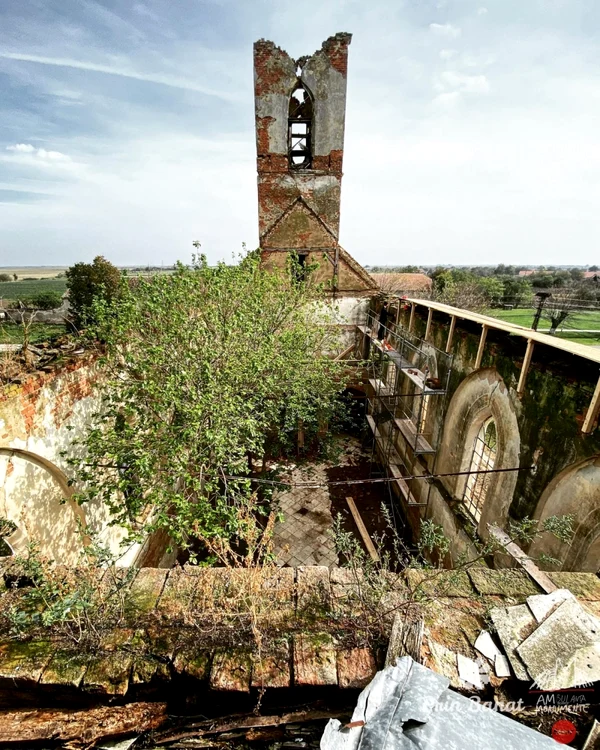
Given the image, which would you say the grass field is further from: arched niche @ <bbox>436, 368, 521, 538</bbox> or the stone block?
the stone block

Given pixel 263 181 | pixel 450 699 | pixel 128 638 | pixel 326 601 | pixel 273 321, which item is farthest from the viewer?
pixel 263 181

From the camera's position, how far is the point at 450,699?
1.85 meters

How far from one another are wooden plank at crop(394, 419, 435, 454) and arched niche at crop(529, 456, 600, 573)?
363 centimetres

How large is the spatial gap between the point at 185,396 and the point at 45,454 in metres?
1.98

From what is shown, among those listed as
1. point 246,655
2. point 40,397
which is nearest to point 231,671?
point 246,655

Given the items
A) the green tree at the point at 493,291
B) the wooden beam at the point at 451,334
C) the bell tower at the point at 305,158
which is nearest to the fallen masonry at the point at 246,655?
the wooden beam at the point at 451,334

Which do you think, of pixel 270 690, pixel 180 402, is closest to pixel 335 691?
pixel 270 690

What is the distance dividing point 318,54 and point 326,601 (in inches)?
656

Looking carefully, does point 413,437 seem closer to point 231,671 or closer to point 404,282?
point 231,671

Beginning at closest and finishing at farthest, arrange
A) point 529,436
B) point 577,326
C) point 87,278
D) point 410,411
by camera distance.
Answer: point 529,436 < point 410,411 < point 87,278 < point 577,326

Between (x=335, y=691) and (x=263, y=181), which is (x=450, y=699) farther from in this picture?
(x=263, y=181)

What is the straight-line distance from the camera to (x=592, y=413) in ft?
14.2

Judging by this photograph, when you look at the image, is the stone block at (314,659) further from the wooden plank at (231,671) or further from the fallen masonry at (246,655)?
the wooden plank at (231,671)

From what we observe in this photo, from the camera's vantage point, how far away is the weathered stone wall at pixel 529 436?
4.55m
